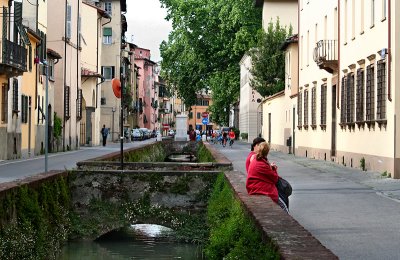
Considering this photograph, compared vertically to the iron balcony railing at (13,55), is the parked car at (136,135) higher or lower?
lower

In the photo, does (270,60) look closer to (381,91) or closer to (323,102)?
(323,102)

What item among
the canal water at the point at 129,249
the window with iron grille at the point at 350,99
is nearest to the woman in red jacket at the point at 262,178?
the canal water at the point at 129,249

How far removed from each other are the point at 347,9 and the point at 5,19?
1390 cm

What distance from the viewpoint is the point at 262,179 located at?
1175cm

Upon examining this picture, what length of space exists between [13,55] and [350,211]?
2279cm

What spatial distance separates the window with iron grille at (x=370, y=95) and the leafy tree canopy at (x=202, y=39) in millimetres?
43605

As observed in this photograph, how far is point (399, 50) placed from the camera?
1027 inches

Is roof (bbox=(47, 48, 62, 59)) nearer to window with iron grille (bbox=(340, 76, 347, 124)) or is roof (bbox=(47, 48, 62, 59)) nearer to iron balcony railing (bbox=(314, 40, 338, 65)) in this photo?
iron balcony railing (bbox=(314, 40, 338, 65))

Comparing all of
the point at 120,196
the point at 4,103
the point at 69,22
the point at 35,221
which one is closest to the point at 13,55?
the point at 4,103

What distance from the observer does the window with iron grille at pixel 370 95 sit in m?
29.7

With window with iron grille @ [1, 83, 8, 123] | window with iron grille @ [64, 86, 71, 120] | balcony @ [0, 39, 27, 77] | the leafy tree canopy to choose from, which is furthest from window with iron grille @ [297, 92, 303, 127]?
the leafy tree canopy

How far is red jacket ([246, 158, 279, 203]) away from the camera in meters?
11.7

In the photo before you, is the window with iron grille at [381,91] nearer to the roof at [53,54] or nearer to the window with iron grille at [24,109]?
the window with iron grille at [24,109]

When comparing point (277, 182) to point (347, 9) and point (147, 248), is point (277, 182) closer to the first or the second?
point (147, 248)
